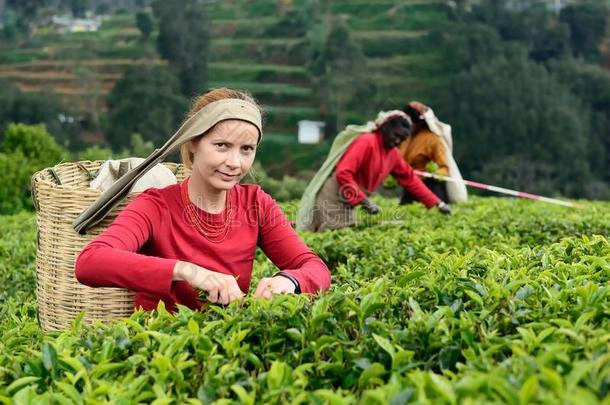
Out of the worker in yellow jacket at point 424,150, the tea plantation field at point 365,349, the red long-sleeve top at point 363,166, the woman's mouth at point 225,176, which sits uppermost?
the woman's mouth at point 225,176

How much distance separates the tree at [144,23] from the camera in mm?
66750

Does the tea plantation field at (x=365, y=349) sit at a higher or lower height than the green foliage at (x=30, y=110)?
higher

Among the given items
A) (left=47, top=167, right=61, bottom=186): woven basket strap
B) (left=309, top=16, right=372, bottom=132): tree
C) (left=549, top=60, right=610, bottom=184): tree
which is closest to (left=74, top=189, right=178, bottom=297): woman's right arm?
(left=47, top=167, right=61, bottom=186): woven basket strap

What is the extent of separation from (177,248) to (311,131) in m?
53.3

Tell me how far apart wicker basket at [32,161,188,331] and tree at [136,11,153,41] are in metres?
64.5

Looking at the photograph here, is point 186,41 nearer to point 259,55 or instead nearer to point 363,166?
point 259,55

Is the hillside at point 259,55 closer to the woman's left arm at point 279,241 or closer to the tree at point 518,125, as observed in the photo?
the tree at point 518,125

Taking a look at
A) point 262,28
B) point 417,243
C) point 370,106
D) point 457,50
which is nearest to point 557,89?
point 457,50

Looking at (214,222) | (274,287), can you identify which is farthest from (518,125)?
(274,287)

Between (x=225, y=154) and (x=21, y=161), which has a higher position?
(x=225, y=154)

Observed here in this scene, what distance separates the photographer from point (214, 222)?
3.54 meters

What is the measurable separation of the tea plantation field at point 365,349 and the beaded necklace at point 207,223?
0.64 metres

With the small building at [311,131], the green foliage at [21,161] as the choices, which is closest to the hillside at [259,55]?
the small building at [311,131]

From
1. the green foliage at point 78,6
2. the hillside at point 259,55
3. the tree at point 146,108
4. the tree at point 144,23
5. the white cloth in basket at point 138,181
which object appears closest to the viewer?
the white cloth in basket at point 138,181
